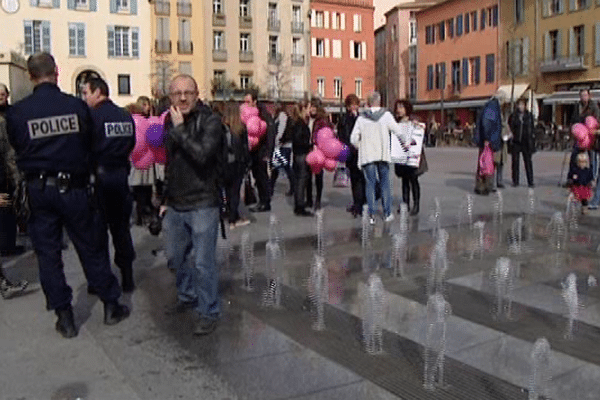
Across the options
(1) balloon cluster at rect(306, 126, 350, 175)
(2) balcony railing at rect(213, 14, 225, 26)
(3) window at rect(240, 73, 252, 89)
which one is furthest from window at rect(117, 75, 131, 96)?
(1) balloon cluster at rect(306, 126, 350, 175)

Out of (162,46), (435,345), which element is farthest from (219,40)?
(435,345)

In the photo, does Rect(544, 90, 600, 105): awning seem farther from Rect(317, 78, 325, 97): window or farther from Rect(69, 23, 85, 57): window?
Rect(69, 23, 85, 57): window

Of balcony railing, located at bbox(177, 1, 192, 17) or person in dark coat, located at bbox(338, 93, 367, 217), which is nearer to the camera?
person in dark coat, located at bbox(338, 93, 367, 217)

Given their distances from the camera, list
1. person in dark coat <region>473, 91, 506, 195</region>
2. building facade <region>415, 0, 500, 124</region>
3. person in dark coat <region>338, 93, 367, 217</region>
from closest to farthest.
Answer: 1. person in dark coat <region>338, 93, 367, 217</region>
2. person in dark coat <region>473, 91, 506, 195</region>
3. building facade <region>415, 0, 500, 124</region>

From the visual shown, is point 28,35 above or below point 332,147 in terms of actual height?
above

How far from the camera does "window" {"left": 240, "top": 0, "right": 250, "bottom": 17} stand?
62.1 metres

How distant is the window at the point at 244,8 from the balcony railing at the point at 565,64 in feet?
87.2

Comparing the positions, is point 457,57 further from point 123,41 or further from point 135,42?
point 123,41

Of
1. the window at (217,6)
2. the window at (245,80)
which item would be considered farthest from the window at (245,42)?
the window at (217,6)

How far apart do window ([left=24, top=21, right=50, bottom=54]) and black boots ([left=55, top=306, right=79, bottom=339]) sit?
51397mm

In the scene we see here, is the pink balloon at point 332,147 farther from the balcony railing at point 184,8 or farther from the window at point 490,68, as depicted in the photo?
the balcony railing at point 184,8

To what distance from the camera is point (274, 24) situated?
63656 mm

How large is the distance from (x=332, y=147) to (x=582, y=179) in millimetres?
3790

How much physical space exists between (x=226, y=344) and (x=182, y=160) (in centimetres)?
134
